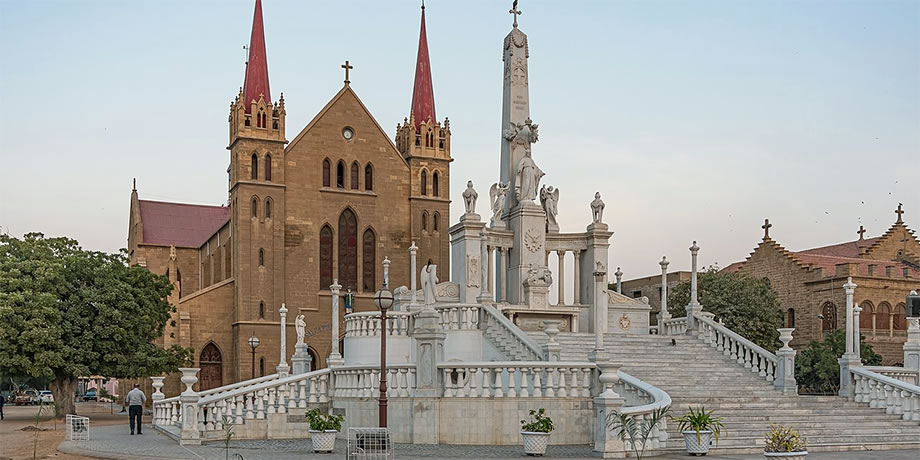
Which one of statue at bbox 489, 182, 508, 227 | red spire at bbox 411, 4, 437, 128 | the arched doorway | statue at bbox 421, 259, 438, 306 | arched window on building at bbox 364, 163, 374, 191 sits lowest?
the arched doorway

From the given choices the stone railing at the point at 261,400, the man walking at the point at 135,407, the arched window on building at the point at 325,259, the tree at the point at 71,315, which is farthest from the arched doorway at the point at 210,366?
the stone railing at the point at 261,400

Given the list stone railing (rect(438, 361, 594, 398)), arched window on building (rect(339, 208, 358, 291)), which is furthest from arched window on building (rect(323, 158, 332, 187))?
stone railing (rect(438, 361, 594, 398))

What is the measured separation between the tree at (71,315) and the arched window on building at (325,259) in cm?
1193

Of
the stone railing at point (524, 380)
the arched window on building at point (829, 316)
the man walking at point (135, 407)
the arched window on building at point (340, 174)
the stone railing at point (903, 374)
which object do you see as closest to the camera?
the stone railing at point (524, 380)

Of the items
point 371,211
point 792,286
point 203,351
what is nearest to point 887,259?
point 792,286

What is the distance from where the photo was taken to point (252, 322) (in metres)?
50.2

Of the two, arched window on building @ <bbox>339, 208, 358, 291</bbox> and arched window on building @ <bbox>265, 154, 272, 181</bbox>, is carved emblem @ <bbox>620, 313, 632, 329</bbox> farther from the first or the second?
arched window on building @ <bbox>265, 154, 272, 181</bbox>

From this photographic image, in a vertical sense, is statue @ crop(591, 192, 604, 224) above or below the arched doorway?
above

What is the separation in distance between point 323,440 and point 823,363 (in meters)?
30.9

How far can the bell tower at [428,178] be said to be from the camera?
55.4 meters

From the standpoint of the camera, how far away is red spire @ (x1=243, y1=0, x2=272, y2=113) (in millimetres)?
53969

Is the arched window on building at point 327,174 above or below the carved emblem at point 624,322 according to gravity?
above

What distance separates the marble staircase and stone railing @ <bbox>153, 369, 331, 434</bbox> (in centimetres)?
619

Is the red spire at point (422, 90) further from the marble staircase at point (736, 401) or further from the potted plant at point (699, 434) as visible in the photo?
the potted plant at point (699, 434)
